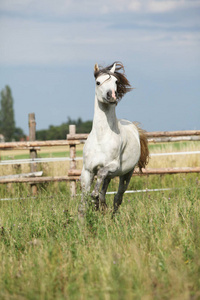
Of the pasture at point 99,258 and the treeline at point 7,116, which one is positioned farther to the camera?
the treeline at point 7,116

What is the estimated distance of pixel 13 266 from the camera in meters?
3.60

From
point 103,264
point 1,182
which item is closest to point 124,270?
point 103,264

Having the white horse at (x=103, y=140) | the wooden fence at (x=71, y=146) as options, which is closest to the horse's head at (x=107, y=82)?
the white horse at (x=103, y=140)

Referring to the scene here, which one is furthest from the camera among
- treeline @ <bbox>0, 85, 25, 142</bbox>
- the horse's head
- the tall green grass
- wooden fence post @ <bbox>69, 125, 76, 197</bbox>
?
treeline @ <bbox>0, 85, 25, 142</bbox>

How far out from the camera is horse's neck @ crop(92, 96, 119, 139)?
5.29 m

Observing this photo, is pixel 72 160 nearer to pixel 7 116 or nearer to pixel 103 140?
pixel 103 140

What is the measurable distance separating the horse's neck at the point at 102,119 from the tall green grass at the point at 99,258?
1.09m

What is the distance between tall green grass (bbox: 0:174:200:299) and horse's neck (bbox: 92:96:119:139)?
109 cm

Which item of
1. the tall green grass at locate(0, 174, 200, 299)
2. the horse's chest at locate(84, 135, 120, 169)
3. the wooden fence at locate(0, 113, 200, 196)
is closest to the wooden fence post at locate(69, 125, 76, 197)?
the wooden fence at locate(0, 113, 200, 196)

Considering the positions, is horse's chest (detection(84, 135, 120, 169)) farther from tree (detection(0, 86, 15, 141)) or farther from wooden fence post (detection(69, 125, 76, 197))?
tree (detection(0, 86, 15, 141))

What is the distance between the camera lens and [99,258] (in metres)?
3.59

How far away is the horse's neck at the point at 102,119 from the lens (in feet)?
17.3

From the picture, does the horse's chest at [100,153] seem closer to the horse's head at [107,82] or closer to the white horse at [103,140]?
the white horse at [103,140]

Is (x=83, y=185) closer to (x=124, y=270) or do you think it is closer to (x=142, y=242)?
(x=142, y=242)
